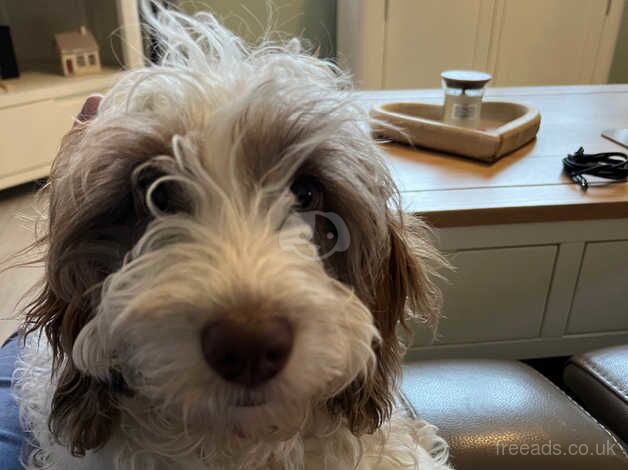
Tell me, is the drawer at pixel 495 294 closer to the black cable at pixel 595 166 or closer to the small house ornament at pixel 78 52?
the black cable at pixel 595 166

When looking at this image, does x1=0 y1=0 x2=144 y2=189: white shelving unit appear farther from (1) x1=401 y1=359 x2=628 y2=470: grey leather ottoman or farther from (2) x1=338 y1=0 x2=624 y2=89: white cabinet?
(1) x1=401 y1=359 x2=628 y2=470: grey leather ottoman

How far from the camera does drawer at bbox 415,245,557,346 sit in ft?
5.12

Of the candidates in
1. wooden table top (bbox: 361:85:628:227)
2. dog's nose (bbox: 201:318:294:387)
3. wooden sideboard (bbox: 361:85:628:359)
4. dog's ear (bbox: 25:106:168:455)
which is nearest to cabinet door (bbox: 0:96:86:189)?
wooden table top (bbox: 361:85:628:227)

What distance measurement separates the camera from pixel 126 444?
2.58ft

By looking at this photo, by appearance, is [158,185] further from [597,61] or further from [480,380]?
[597,61]

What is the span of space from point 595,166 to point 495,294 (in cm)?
42

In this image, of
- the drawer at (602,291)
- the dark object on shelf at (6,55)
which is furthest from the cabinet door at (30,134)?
the drawer at (602,291)

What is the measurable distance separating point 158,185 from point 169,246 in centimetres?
8

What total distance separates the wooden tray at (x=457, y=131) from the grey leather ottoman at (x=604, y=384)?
2.31 feet

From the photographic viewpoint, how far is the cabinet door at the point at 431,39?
11.8 ft

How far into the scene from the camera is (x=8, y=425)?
Result: 0.89 meters

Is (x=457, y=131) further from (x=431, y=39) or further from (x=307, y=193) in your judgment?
(x=431, y=39)

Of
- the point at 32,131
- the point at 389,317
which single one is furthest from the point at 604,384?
the point at 32,131

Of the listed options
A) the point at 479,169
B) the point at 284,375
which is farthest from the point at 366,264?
the point at 479,169
